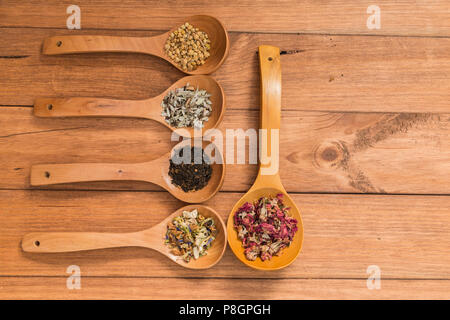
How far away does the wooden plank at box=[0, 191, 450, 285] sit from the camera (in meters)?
1.20

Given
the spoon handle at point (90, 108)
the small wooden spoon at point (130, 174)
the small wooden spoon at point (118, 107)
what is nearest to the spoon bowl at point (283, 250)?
the small wooden spoon at point (130, 174)

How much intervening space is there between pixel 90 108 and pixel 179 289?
0.65 meters

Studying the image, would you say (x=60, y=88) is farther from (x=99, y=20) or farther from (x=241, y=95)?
(x=241, y=95)

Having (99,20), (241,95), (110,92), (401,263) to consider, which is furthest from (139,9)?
(401,263)

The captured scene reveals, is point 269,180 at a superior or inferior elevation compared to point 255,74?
inferior

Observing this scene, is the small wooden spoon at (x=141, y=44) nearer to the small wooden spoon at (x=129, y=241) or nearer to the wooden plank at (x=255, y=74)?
the wooden plank at (x=255, y=74)

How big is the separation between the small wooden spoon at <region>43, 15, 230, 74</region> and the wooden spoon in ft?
0.46

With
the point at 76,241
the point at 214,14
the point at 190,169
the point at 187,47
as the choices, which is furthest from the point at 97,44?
the point at 76,241

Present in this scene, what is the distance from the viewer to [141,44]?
1.18 meters

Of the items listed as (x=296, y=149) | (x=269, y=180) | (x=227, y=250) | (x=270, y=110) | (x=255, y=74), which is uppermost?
(x=255, y=74)

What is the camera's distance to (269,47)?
1167 millimetres

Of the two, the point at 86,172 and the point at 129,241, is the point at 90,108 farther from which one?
the point at 129,241

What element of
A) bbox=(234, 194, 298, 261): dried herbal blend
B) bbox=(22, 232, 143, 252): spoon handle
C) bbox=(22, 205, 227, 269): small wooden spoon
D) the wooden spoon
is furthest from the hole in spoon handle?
bbox=(22, 232, 143, 252): spoon handle

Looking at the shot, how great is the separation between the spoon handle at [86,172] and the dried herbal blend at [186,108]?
17 cm
